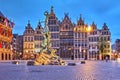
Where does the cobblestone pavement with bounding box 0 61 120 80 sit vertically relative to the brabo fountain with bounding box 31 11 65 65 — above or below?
below

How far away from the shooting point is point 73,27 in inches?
4774

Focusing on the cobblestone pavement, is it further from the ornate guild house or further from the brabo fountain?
the ornate guild house

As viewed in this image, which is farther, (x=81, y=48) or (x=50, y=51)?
(x=81, y=48)

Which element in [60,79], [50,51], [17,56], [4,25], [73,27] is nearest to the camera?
[60,79]

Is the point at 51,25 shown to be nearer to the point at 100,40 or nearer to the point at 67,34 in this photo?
the point at 67,34

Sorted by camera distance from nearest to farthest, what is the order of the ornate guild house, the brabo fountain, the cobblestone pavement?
the cobblestone pavement, the brabo fountain, the ornate guild house

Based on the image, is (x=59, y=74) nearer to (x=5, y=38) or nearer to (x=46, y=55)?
(x=46, y=55)

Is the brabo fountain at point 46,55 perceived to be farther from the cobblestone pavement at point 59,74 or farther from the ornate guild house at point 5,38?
the ornate guild house at point 5,38

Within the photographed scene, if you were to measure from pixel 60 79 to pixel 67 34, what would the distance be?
105126mm

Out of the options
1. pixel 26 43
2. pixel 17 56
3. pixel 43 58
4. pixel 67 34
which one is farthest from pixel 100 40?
pixel 43 58

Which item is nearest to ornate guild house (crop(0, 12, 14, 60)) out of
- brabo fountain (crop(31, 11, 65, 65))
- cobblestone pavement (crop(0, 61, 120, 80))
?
brabo fountain (crop(31, 11, 65, 65))

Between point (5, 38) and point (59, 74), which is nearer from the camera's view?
point (59, 74)

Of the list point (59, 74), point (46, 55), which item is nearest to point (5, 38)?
point (46, 55)

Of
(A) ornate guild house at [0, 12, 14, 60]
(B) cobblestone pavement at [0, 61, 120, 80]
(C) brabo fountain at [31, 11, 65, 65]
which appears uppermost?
(A) ornate guild house at [0, 12, 14, 60]
